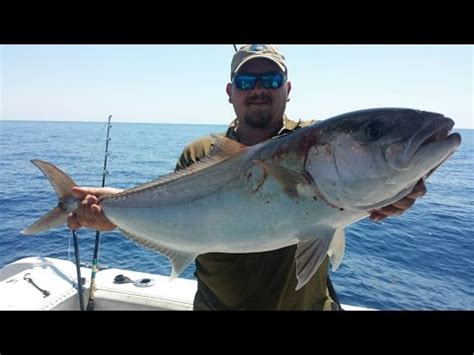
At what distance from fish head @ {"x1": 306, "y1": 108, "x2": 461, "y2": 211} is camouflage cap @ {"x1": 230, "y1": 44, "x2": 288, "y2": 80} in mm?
1178

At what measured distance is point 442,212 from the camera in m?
15.1

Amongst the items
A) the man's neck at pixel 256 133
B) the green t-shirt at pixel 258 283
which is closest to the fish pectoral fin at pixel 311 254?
the green t-shirt at pixel 258 283

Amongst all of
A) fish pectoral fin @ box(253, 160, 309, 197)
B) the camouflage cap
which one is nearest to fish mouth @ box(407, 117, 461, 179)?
fish pectoral fin @ box(253, 160, 309, 197)

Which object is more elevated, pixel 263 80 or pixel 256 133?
pixel 263 80

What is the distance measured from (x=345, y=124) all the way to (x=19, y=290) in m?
4.72

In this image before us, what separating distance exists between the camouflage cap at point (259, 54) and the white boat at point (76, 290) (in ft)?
10.3

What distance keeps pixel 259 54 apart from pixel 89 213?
1.91 m

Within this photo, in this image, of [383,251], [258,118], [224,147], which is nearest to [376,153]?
[224,147]

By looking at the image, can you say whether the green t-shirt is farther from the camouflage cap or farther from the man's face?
the camouflage cap

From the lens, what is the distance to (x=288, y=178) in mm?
2266

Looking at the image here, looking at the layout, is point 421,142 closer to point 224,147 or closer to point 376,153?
point 376,153
